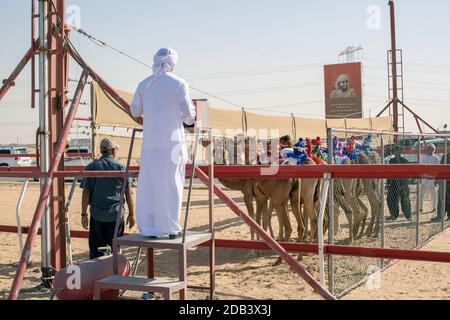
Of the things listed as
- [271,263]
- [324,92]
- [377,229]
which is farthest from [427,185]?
[324,92]

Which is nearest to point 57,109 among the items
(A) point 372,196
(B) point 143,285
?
(B) point 143,285

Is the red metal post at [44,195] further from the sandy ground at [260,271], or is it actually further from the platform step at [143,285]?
the sandy ground at [260,271]

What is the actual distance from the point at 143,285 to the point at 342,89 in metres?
39.3

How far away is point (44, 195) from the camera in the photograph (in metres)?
5.06

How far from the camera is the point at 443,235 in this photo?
36.0 feet

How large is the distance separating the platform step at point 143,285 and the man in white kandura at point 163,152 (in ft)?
1.50

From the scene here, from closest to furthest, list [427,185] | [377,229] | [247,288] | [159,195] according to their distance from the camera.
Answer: [159,195] → [247,288] → [377,229] → [427,185]

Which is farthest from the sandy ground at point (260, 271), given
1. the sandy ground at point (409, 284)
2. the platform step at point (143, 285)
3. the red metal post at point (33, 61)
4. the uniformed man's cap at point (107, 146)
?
the red metal post at point (33, 61)

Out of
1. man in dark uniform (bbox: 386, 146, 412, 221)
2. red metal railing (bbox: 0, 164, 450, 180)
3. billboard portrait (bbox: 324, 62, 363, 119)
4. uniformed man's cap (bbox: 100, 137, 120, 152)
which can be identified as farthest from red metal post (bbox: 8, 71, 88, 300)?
billboard portrait (bbox: 324, 62, 363, 119)

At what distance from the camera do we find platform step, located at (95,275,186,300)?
3820 millimetres

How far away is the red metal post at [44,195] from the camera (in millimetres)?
4433

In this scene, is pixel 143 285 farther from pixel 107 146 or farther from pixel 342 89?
pixel 342 89
